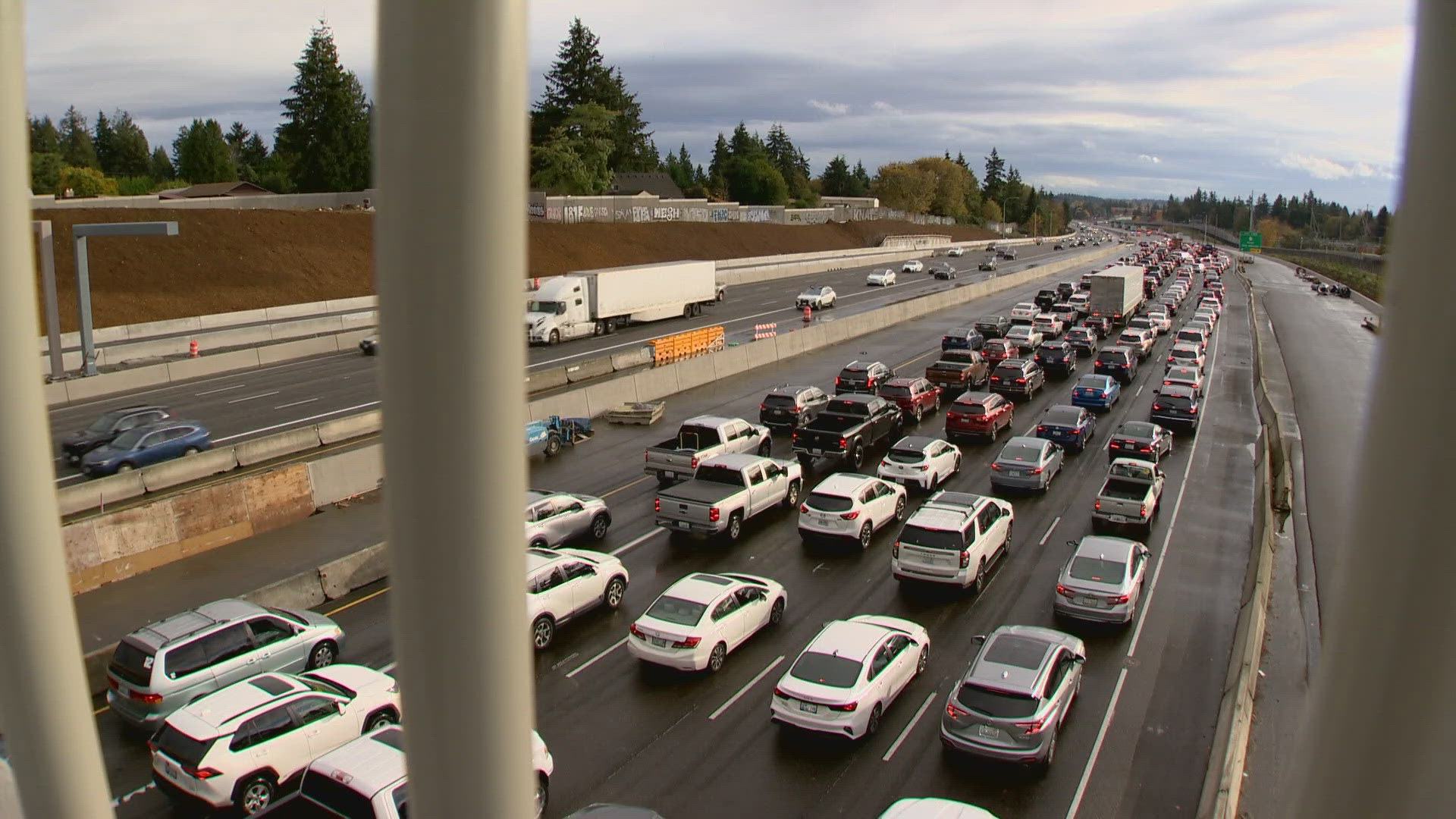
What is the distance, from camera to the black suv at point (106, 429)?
2603 cm

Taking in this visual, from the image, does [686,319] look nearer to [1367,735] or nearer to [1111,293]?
[1111,293]

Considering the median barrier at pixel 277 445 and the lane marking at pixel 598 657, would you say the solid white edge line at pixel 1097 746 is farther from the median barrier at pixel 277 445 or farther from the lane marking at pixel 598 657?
the median barrier at pixel 277 445

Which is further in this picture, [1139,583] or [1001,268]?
[1001,268]

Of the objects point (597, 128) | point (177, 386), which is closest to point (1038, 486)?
point (177, 386)

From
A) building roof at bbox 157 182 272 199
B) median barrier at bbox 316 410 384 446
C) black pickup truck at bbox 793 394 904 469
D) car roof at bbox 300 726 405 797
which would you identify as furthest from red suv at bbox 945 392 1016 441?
building roof at bbox 157 182 272 199

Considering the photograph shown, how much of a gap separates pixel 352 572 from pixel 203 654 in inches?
188

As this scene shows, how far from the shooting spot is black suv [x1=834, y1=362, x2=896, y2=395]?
34594mm

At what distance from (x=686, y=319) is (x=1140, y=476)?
129 feet

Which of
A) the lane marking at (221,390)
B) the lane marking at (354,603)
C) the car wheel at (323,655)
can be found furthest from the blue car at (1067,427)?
the lane marking at (221,390)

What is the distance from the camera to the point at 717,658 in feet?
49.8

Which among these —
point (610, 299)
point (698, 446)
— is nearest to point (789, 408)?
point (698, 446)

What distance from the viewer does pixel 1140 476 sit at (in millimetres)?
22141

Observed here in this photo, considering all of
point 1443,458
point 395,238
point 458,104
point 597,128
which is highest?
point 597,128

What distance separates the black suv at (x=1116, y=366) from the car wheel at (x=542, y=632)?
97.1 feet
